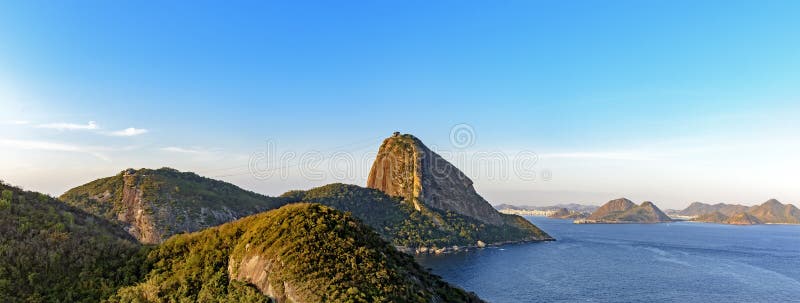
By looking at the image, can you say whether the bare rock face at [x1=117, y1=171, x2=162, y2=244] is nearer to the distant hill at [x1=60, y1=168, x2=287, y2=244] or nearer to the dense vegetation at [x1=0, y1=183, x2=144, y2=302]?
the distant hill at [x1=60, y1=168, x2=287, y2=244]

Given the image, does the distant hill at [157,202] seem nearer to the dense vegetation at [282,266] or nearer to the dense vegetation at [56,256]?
the dense vegetation at [56,256]

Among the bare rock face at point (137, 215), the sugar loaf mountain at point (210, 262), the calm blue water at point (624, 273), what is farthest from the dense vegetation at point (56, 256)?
the calm blue water at point (624, 273)

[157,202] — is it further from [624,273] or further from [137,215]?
[624,273]

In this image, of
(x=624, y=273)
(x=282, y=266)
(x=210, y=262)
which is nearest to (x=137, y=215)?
(x=210, y=262)

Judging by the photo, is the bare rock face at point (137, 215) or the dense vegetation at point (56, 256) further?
the bare rock face at point (137, 215)

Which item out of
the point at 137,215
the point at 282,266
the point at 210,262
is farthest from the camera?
the point at 137,215

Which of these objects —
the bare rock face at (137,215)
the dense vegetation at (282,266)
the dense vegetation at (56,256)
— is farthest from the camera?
the bare rock face at (137,215)
